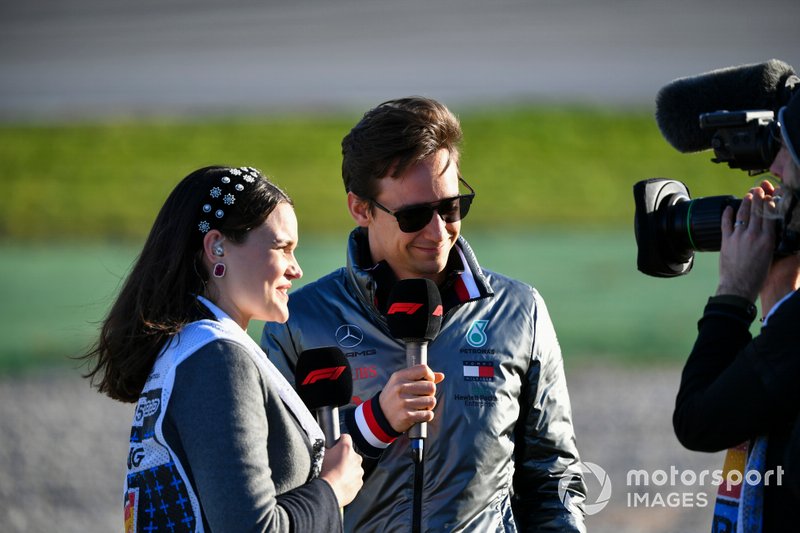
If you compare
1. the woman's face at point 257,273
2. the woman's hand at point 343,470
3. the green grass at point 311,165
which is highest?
the woman's face at point 257,273

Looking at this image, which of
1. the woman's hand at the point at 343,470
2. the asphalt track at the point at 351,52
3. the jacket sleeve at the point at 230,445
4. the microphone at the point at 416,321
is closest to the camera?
the jacket sleeve at the point at 230,445

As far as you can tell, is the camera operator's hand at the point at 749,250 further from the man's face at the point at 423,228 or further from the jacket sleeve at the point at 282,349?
the jacket sleeve at the point at 282,349

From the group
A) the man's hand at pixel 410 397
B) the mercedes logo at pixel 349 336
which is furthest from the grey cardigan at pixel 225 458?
the mercedes logo at pixel 349 336

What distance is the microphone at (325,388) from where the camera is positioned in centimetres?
277

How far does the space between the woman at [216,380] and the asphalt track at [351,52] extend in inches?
886

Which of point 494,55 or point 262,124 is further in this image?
point 494,55

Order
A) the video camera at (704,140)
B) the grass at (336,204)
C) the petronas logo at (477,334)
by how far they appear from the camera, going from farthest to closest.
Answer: the grass at (336,204)
the petronas logo at (477,334)
the video camera at (704,140)

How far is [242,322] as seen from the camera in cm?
272

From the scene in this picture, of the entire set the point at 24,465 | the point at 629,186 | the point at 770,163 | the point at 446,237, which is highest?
the point at 770,163

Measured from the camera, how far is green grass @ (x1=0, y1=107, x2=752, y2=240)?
18.7 metres

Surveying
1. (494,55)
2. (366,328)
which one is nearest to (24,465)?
(366,328)

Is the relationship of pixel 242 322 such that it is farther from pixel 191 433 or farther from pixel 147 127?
pixel 147 127

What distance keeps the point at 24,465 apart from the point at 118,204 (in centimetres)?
1095

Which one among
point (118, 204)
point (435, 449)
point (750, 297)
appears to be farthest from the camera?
point (118, 204)
